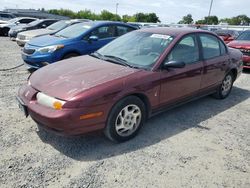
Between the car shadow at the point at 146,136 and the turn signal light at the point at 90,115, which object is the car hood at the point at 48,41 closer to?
the car shadow at the point at 146,136

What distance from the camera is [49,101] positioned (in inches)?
115

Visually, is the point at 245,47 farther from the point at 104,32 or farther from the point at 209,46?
the point at 104,32

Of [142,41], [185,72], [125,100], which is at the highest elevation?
[142,41]

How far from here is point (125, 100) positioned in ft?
10.6

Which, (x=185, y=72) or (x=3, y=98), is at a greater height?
(x=185, y=72)

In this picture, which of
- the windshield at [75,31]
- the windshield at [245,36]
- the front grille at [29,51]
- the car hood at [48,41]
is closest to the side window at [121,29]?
the windshield at [75,31]

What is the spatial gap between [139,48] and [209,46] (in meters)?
1.66

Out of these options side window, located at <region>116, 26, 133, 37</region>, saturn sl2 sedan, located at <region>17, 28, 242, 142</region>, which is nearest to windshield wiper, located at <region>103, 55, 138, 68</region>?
saturn sl2 sedan, located at <region>17, 28, 242, 142</region>

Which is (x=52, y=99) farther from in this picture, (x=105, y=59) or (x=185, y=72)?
(x=185, y=72)

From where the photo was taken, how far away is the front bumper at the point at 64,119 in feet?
9.25

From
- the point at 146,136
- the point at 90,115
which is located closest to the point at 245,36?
the point at 146,136

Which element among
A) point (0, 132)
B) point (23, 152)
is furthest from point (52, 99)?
point (0, 132)

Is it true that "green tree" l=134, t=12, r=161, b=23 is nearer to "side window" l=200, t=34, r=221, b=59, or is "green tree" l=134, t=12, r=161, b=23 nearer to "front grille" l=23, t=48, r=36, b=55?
"front grille" l=23, t=48, r=36, b=55

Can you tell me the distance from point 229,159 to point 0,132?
127 inches
